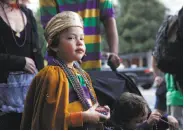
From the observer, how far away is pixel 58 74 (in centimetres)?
176

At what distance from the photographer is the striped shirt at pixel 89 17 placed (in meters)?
2.32

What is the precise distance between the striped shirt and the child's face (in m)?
0.45

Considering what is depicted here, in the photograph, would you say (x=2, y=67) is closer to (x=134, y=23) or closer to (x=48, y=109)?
(x=48, y=109)

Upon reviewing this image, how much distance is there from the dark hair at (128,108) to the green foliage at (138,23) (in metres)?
28.7

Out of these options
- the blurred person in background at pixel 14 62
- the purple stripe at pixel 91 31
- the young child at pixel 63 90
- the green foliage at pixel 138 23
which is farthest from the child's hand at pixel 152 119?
the green foliage at pixel 138 23

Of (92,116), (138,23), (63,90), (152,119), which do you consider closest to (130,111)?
(152,119)

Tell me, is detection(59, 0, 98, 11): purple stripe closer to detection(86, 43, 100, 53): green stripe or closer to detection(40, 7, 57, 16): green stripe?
detection(40, 7, 57, 16): green stripe

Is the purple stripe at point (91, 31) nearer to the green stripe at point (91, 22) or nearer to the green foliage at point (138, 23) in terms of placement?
the green stripe at point (91, 22)

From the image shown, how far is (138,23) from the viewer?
31.2m

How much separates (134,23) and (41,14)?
29245mm

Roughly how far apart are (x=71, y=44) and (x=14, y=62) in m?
0.47

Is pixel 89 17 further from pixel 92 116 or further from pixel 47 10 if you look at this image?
pixel 92 116

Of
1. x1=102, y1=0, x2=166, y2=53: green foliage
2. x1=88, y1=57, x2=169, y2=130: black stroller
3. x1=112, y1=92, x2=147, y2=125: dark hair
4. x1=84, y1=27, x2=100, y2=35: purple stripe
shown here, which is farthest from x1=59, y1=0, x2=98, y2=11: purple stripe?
x1=102, y1=0, x2=166, y2=53: green foliage

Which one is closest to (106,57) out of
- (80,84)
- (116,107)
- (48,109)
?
(116,107)
